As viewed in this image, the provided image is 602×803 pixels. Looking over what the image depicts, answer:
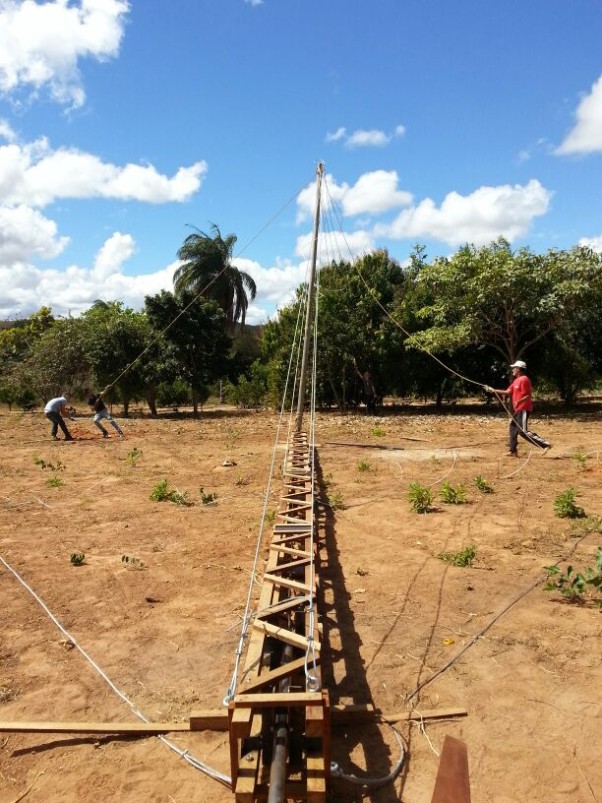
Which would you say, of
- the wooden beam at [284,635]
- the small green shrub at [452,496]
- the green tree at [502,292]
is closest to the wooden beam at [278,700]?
the wooden beam at [284,635]

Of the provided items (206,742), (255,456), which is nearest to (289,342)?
(255,456)

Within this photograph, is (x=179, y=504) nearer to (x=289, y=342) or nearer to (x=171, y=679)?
(x=171, y=679)

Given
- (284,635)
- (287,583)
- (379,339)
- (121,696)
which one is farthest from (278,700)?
(379,339)

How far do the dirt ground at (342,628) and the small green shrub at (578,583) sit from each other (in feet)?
0.36

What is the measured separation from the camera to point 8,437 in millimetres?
15688

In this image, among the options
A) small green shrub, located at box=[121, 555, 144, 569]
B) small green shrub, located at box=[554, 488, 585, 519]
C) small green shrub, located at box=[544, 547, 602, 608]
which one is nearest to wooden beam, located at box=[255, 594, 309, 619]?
small green shrub, located at box=[544, 547, 602, 608]

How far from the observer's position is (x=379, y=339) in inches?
766

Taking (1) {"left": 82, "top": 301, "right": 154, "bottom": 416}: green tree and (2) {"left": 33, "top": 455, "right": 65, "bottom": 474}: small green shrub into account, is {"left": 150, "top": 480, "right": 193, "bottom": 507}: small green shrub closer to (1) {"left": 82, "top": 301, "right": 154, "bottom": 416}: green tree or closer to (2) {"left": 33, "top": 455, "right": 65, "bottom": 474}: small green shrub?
(2) {"left": 33, "top": 455, "right": 65, "bottom": 474}: small green shrub

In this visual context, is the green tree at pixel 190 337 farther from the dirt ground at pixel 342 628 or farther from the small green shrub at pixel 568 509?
the small green shrub at pixel 568 509

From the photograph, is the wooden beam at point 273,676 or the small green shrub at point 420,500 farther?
the small green shrub at point 420,500

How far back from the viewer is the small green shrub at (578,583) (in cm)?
429

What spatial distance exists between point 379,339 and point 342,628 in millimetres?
15803

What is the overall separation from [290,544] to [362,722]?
2.65 metres

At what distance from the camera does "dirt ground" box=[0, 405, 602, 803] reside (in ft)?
9.36
